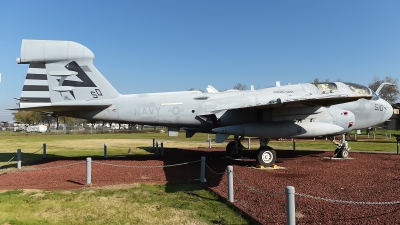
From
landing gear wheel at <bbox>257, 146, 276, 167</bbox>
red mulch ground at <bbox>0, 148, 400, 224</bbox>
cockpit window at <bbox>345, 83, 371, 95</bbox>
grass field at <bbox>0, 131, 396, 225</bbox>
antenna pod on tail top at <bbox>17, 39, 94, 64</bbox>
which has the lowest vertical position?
grass field at <bbox>0, 131, 396, 225</bbox>

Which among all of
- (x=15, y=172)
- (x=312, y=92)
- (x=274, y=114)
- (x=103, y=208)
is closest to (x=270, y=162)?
(x=274, y=114)

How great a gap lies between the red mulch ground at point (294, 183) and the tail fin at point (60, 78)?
275 cm

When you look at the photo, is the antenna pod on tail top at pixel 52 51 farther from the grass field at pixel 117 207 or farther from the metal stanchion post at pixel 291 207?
the metal stanchion post at pixel 291 207

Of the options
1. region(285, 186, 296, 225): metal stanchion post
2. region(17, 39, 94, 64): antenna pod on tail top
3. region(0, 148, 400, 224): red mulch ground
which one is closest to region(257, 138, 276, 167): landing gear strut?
region(0, 148, 400, 224): red mulch ground

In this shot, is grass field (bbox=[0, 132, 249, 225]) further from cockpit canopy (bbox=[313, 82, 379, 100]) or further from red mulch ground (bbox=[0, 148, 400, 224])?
cockpit canopy (bbox=[313, 82, 379, 100])

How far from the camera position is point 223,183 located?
8.47 m

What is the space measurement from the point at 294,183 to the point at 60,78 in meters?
9.50

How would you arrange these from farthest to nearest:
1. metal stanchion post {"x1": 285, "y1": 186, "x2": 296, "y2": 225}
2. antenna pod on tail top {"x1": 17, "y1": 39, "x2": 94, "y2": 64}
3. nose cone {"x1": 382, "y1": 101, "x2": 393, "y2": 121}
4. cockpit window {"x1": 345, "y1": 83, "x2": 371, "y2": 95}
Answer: nose cone {"x1": 382, "y1": 101, "x2": 393, "y2": 121}, cockpit window {"x1": 345, "y1": 83, "x2": 371, "y2": 95}, antenna pod on tail top {"x1": 17, "y1": 39, "x2": 94, "y2": 64}, metal stanchion post {"x1": 285, "y1": 186, "x2": 296, "y2": 225}

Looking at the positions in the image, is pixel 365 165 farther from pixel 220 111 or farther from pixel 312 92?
pixel 220 111

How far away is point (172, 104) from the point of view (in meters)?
12.2

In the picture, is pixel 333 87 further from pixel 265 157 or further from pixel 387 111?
pixel 265 157

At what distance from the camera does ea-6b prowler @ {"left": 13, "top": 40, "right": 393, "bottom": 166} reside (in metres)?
11.2

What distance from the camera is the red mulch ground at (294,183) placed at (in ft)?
18.0

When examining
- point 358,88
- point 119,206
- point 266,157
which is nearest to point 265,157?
point 266,157
